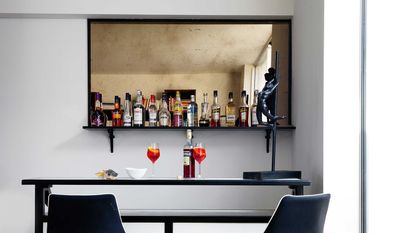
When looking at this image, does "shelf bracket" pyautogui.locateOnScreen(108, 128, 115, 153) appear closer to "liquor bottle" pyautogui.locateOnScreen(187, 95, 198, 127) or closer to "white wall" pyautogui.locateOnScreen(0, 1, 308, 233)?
"white wall" pyautogui.locateOnScreen(0, 1, 308, 233)

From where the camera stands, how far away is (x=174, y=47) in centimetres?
411

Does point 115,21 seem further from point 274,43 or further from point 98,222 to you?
point 98,222

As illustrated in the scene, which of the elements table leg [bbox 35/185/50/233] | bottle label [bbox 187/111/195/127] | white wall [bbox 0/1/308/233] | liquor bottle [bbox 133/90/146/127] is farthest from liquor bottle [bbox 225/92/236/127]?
table leg [bbox 35/185/50/233]

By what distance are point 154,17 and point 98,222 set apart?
1.91m

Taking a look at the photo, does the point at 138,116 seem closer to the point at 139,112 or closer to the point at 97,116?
the point at 139,112

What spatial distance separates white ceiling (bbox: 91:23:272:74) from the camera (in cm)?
407

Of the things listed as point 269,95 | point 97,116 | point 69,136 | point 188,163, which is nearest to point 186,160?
point 188,163

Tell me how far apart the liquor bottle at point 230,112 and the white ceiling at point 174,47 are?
23cm

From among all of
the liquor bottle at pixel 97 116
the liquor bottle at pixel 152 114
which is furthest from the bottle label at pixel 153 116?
the liquor bottle at pixel 97 116

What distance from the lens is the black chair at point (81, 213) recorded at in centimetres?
264

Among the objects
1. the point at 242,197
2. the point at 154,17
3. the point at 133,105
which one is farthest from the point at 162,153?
the point at 154,17

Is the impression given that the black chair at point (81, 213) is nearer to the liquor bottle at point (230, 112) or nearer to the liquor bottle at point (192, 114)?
the liquor bottle at point (192, 114)
